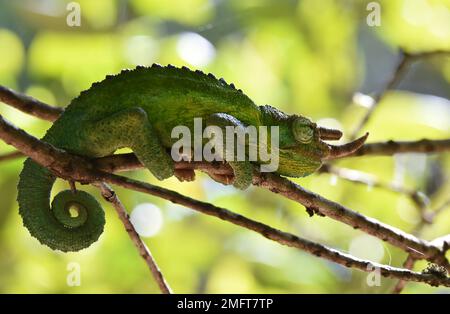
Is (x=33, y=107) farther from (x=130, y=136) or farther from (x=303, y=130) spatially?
(x=303, y=130)

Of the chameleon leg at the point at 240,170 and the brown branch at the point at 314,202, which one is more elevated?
the chameleon leg at the point at 240,170

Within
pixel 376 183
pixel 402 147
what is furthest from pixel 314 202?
pixel 376 183

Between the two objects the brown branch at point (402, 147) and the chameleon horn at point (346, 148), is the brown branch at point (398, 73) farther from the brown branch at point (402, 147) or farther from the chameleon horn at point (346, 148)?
the chameleon horn at point (346, 148)

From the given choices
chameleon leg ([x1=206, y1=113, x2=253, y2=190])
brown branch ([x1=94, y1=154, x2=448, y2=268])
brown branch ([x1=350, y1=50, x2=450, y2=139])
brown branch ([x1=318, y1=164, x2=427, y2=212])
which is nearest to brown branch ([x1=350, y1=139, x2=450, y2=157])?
brown branch ([x1=350, y1=50, x2=450, y2=139])

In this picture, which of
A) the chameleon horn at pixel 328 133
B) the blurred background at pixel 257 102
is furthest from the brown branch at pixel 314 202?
the blurred background at pixel 257 102

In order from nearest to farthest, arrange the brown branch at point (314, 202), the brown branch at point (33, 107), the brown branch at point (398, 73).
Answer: the brown branch at point (314, 202) → the brown branch at point (33, 107) → the brown branch at point (398, 73)

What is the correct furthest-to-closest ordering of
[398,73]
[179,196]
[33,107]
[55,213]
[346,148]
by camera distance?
[398,73]
[33,107]
[55,213]
[346,148]
[179,196]

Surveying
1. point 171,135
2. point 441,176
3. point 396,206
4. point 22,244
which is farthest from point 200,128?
point 441,176
